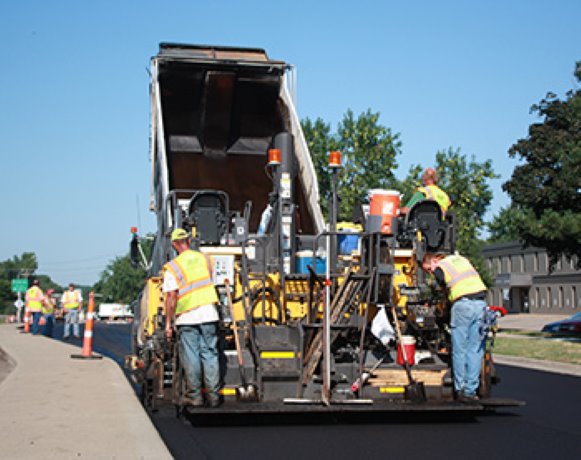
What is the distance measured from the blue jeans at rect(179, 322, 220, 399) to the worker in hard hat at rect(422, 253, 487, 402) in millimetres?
2167

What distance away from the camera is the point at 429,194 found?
9961 mm

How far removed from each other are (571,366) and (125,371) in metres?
7.36

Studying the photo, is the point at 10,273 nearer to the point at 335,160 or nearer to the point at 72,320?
the point at 72,320

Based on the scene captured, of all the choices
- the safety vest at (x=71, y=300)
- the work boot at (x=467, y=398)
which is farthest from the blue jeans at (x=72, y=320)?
the work boot at (x=467, y=398)

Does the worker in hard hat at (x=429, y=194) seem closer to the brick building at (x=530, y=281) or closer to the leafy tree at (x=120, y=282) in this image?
the brick building at (x=530, y=281)

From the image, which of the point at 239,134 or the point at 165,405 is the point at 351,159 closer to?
the point at 239,134

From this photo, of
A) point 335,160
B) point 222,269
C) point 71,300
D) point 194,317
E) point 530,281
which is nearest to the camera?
point 194,317

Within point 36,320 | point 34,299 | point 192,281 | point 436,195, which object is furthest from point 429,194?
point 36,320

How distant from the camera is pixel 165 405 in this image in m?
8.24

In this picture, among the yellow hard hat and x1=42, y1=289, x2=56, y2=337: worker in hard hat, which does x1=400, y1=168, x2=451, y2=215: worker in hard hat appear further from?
x1=42, y1=289, x2=56, y2=337: worker in hard hat

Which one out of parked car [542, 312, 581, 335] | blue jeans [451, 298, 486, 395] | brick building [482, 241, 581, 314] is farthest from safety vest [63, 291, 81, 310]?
brick building [482, 241, 581, 314]

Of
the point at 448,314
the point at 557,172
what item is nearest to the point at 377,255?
the point at 448,314

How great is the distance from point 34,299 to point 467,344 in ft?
59.8

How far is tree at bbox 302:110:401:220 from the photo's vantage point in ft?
98.2
